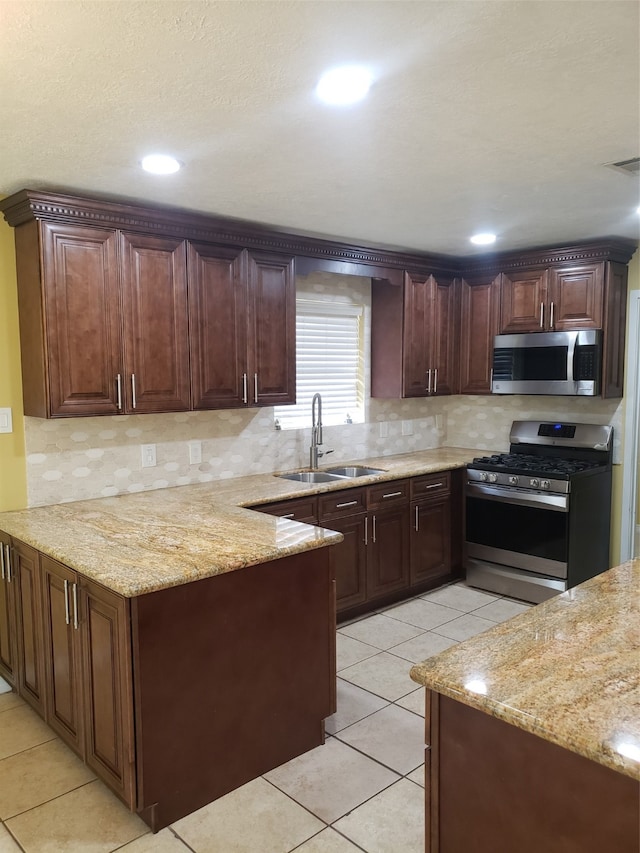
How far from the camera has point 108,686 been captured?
2205 millimetres

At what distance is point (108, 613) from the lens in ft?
7.12

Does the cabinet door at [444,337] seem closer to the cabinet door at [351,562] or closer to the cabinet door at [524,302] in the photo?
the cabinet door at [524,302]

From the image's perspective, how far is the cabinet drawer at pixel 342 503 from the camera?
373cm

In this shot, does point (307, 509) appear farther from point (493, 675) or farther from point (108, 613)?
point (493, 675)

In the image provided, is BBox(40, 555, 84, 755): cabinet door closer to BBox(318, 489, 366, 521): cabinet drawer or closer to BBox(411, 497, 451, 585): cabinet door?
BBox(318, 489, 366, 521): cabinet drawer

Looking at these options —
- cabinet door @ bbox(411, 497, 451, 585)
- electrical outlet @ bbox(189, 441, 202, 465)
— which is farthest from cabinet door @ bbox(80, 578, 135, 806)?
cabinet door @ bbox(411, 497, 451, 585)

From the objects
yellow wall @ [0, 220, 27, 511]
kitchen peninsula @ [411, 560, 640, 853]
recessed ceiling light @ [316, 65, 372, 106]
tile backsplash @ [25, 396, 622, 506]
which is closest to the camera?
kitchen peninsula @ [411, 560, 640, 853]

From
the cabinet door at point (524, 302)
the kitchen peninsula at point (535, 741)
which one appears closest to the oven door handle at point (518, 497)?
the cabinet door at point (524, 302)

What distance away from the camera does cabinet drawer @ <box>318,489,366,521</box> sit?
12.2ft

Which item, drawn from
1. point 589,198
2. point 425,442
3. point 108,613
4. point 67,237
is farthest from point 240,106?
point 425,442

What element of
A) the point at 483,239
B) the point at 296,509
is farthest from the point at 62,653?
the point at 483,239

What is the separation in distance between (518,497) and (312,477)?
1383 millimetres

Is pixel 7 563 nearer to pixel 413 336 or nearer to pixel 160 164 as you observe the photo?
pixel 160 164

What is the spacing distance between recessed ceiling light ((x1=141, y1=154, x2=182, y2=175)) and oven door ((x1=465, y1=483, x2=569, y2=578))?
295 cm
